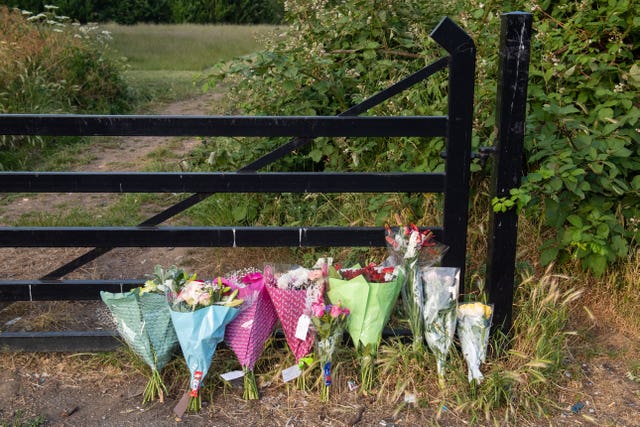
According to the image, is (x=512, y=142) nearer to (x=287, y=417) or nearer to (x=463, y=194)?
(x=463, y=194)

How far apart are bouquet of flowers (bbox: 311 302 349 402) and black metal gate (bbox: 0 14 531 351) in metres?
0.41

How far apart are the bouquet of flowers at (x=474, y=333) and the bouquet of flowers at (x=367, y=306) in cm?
32

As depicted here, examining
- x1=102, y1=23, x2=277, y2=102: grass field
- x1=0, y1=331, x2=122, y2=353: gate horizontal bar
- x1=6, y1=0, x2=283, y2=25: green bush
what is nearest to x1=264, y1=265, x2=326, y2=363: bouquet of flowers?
x1=0, y1=331, x2=122, y2=353: gate horizontal bar

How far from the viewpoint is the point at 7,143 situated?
777 cm

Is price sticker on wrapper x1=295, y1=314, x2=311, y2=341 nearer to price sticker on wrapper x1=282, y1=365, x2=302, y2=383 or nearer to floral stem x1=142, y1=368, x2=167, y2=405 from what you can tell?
price sticker on wrapper x1=282, y1=365, x2=302, y2=383

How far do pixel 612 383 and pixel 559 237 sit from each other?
32.4 inches

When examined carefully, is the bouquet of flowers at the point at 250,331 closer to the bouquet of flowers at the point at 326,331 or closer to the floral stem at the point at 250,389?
the floral stem at the point at 250,389

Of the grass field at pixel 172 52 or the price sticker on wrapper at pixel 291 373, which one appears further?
the grass field at pixel 172 52

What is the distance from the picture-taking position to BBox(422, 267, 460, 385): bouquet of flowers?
3393 millimetres

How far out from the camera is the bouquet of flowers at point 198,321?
3.24 metres

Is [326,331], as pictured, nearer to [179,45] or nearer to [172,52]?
[172,52]

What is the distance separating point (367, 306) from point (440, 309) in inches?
13.0

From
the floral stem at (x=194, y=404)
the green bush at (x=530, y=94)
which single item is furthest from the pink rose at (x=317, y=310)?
the green bush at (x=530, y=94)

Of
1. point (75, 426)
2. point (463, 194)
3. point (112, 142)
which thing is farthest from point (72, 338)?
point (112, 142)
